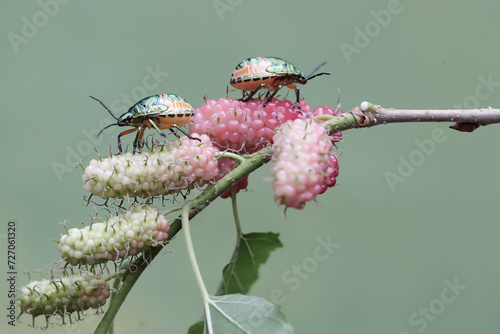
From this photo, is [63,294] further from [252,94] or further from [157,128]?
[252,94]

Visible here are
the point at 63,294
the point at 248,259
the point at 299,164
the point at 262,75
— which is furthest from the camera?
the point at 248,259

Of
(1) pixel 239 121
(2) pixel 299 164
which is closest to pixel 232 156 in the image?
(1) pixel 239 121

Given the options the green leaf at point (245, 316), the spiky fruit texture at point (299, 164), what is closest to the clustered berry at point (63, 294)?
the green leaf at point (245, 316)

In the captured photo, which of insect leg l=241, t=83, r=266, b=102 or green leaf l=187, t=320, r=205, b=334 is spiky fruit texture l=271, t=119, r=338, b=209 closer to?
insect leg l=241, t=83, r=266, b=102

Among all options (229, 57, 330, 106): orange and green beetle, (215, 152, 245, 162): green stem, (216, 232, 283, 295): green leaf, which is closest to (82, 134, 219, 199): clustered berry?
(215, 152, 245, 162): green stem

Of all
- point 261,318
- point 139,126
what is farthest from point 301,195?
point 139,126

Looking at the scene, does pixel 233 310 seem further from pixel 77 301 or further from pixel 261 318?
pixel 77 301

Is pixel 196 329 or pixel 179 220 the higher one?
pixel 179 220

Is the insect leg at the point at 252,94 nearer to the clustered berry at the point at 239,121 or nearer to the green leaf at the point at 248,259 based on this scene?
the clustered berry at the point at 239,121
